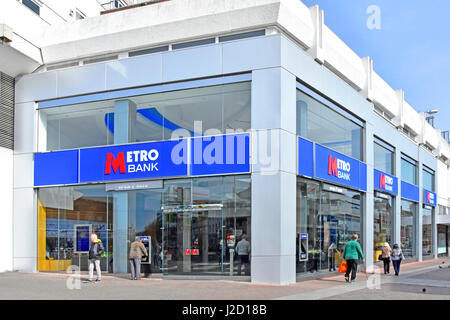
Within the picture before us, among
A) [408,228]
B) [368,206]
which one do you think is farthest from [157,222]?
[408,228]

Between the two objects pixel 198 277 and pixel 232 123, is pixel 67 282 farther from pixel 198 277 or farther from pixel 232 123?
pixel 232 123

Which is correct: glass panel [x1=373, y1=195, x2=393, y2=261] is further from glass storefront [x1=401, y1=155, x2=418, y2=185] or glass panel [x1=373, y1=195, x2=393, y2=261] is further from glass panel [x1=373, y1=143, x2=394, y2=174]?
glass storefront [x1=401, y1=155, x2=418, y2=185]

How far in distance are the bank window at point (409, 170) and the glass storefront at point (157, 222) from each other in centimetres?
1765

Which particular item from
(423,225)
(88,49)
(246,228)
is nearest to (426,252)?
(423,225)

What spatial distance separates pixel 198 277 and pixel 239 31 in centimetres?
847

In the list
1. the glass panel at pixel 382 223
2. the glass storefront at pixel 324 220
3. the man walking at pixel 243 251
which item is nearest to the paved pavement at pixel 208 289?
the man walking at pixel 243 251

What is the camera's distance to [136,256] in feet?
56.3

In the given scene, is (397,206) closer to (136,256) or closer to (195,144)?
(195,144)

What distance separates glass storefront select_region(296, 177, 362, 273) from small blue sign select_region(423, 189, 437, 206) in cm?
1437

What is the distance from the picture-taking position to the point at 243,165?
16781 mm

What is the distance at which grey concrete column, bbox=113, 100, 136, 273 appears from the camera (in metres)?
18.8

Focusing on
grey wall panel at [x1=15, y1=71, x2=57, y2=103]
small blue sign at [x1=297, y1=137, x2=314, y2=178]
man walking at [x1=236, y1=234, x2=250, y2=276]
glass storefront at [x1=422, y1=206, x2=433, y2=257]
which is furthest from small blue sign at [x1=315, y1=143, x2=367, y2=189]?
glass storefront at [x1=422, y1=206, x2=433, y2=257]

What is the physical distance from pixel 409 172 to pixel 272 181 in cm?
1933

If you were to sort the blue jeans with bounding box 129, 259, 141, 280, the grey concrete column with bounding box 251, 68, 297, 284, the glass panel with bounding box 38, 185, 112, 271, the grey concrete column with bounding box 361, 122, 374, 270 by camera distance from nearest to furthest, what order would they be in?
the grey concrete column with bounding box 251, 68, 297, 284
the blue jeans with bounding box 129, 259, 141, 280
the glass panel with bounding box 38, 185, 112, 271
the grey concrete column with bounding box 361, 122, 374, 270
